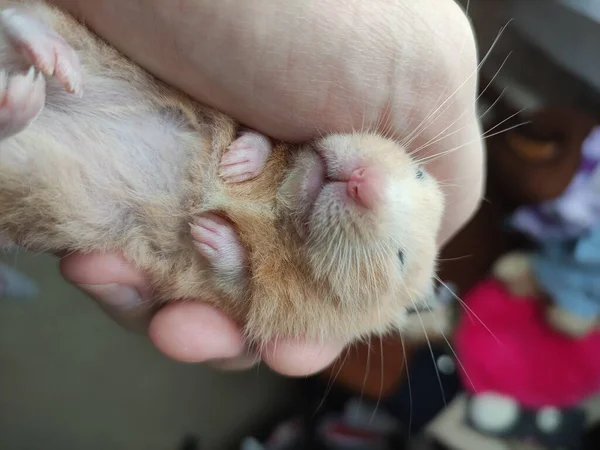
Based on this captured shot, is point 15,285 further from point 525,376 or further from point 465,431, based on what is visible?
point 525,376

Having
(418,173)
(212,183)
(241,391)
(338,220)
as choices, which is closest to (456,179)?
(418,173)

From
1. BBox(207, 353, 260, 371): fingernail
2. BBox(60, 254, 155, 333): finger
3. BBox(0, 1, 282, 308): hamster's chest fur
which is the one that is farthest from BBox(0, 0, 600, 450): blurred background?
BBox(0, 1, 282, 308): hamster's chest fur

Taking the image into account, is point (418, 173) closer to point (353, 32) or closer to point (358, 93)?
point (358, 93)

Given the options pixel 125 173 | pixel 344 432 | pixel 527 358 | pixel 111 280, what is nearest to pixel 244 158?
pixel 125 173

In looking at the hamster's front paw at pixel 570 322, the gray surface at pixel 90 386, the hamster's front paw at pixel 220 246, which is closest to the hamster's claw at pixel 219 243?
the hamster's front paw at pixel 220 246

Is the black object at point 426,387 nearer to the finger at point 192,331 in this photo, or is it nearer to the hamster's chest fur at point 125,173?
the finger at point 192,331

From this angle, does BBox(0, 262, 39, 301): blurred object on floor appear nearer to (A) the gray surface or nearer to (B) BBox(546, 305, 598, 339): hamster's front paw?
(A) the gray surface

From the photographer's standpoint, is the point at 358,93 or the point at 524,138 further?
the point at 524,138
